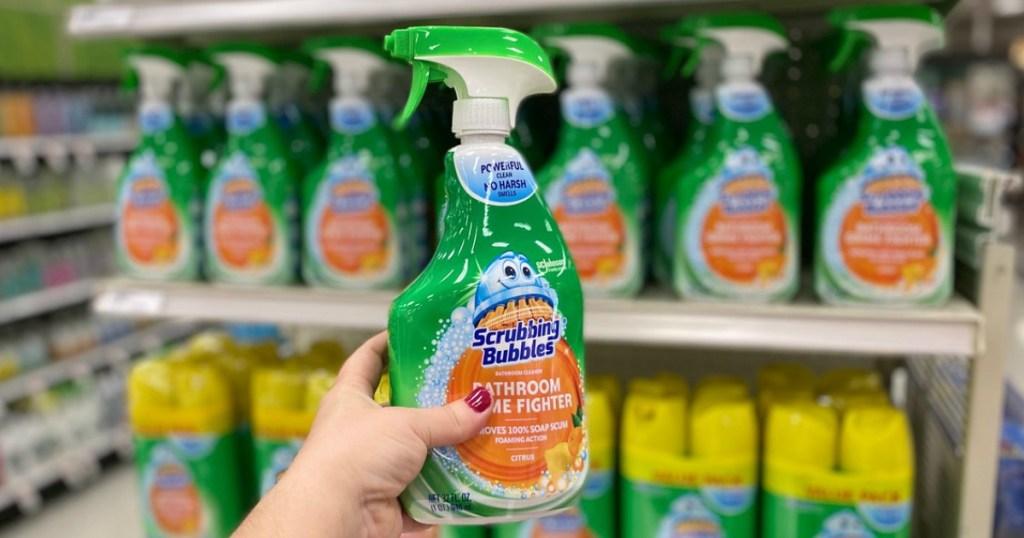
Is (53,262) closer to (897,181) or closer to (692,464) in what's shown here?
(692,464)

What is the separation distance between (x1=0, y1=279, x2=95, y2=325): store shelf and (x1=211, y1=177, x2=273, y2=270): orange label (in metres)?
2.67

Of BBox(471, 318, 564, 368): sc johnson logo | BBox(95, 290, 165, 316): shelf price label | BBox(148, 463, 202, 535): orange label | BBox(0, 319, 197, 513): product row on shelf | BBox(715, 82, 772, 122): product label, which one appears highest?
BBox(715, 82, 772, 122): product label

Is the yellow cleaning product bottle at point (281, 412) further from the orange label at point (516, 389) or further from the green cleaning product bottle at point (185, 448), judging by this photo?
the orange label at point (516, 389)

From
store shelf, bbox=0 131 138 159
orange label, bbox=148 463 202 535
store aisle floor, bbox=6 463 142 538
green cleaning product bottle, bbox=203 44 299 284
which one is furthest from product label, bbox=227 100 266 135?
store shelf, bbox=0 131 138 159

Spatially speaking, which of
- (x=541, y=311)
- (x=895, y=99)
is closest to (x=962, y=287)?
(x=895, y=99)

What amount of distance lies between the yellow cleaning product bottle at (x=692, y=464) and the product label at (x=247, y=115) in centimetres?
87

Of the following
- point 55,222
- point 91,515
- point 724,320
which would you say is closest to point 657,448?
point 724,320

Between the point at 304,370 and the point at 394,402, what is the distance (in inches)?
35.7

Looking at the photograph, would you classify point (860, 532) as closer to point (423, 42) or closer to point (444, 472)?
point (444, 472)

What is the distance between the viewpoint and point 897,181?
1290 mm

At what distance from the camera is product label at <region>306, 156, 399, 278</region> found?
1.52 m

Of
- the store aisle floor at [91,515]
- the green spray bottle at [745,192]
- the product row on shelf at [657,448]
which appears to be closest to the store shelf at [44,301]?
the store aisle floor at [91,515]

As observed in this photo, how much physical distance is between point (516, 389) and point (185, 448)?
1.15 m

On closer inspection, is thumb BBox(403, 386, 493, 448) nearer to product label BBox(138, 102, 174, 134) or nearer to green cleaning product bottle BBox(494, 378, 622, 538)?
green cleaning product bottle BBox(494, 378, 622, 538)
